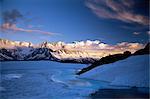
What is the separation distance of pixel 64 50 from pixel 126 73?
0.70 m

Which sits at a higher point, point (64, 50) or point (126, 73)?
point (64, 50)

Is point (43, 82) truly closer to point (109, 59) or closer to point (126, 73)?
point (109, 59)

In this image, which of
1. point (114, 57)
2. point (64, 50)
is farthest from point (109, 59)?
point (64, 50)

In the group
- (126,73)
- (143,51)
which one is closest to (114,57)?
(126,73)

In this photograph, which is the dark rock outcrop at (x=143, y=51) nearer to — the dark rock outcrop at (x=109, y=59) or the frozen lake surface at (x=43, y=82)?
the dark rock outcrop at (x=109, y=59)

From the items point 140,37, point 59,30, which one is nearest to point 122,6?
point 140,37

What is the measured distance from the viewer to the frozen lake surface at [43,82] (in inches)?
152

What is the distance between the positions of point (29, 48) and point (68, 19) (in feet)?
1.70

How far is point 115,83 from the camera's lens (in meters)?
3.90

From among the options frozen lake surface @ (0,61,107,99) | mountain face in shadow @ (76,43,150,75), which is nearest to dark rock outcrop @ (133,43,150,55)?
mountain face in shadow @ (76,43,150,75)

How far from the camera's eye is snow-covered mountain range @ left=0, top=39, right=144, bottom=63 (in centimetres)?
392

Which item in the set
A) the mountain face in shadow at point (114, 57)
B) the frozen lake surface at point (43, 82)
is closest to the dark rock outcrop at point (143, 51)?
the mountain face in shadow at point (114, 57)

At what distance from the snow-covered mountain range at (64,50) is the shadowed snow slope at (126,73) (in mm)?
119

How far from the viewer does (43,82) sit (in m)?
3.93
